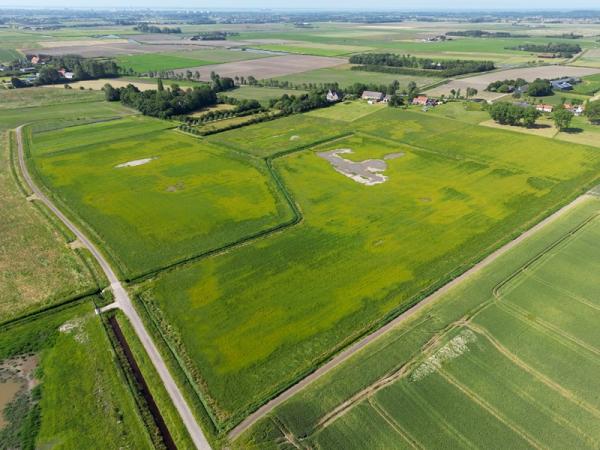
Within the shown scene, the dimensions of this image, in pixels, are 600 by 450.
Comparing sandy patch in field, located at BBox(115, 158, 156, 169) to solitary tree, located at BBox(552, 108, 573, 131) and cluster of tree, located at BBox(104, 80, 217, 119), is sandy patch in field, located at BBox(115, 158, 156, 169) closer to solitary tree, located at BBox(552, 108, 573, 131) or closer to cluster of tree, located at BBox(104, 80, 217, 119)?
cluster of tree, located at BBox(104, 80, 217, 119)

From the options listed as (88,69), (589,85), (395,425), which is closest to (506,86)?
(589,85)

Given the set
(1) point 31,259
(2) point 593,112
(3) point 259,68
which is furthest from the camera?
(3) point 259,68

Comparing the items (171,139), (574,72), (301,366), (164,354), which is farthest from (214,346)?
(574,72)

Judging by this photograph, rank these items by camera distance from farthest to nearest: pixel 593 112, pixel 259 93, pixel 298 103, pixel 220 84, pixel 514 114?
pixel 220 84, pixel 259 93, pixel 298 103, pixel 593 112, pixel 514 114

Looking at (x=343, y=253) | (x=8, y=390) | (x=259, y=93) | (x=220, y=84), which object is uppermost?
(x=220, y=84)

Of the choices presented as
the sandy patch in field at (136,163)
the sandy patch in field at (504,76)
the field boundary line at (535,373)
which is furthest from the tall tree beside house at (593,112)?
the sandy patch in field at (136,163)

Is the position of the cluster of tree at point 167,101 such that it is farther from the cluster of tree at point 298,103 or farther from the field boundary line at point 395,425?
the field boundary line at point 395,425

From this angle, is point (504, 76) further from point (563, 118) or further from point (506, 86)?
point (563, 118)
